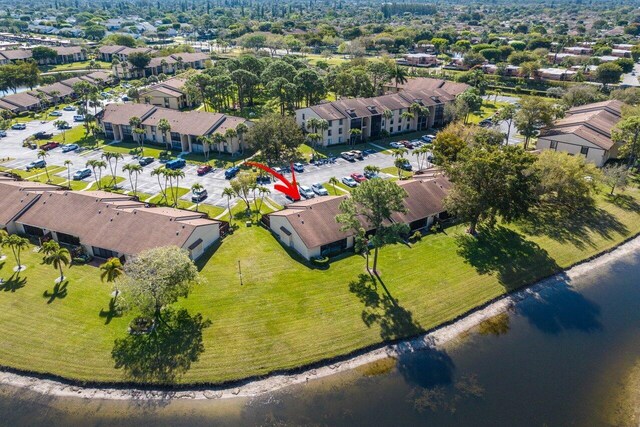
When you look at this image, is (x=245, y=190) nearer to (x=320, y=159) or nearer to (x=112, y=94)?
(x=320, y=159)

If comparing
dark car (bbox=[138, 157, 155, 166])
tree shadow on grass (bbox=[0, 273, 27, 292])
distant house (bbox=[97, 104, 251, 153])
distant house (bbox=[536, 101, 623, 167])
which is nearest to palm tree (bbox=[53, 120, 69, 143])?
distant house (bbox=[97, 104, 251, 153])

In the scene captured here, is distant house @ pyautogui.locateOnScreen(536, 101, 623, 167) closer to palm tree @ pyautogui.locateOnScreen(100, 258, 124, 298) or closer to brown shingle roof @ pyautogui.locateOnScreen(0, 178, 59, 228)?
palm tree @ pyautogui.locateOnScreen(100, 258, 124, 298)

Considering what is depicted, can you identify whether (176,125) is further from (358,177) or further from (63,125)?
(358,177)

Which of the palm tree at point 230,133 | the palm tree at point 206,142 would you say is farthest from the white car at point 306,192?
the palm tree at point 206,142

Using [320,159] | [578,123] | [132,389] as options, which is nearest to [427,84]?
[578,123]

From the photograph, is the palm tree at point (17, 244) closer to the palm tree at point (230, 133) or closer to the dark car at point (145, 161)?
the dark car at point (145, 161)

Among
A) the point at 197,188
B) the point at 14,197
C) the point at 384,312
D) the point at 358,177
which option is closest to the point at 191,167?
the point at 197,188
